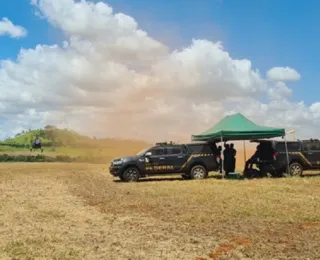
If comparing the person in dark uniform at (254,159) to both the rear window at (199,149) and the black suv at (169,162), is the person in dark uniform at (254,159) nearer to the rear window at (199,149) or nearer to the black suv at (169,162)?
the black suv at (169,162)

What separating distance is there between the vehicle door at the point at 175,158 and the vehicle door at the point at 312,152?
6221mm

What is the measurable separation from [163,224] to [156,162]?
1163 cm

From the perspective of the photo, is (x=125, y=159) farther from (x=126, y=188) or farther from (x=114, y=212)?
(x=114, y=212)

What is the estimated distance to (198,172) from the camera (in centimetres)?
2166

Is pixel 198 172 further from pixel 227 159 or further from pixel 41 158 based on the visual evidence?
pixel 41 158

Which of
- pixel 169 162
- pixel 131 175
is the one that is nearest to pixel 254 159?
pixel 169 162

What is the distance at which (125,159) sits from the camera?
21.2 metres

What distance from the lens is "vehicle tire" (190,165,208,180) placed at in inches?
849

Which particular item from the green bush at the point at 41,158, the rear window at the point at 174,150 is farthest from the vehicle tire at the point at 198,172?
the green bush at the point at 41,158

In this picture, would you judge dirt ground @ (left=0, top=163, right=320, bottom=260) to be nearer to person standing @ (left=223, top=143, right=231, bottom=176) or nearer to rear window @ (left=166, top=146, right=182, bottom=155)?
rear window @ (left=166, top=146, right=182, bottom=155)

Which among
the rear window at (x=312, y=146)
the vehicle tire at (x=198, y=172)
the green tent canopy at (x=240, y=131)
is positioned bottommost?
the vehicle tire at (x=198, y=172)

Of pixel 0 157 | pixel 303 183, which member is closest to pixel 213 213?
pixel 303 183

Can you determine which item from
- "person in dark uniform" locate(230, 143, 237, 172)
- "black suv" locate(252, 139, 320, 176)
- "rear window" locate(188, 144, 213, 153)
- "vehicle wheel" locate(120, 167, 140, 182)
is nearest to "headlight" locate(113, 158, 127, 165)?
"vehicle wheel" locate(120, 167, 140, 182)

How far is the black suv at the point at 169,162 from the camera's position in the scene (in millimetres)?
21234
